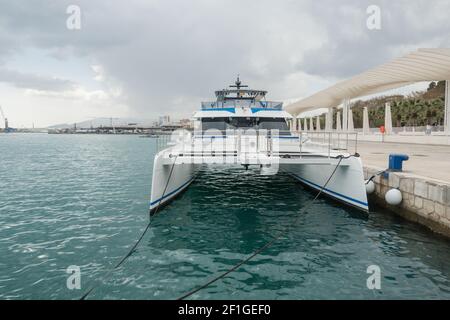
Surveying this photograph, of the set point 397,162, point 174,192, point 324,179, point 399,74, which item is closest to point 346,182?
point 324,179

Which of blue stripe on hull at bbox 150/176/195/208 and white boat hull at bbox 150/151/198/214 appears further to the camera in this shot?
blue stripe on hull at bbox 150/176/195/208

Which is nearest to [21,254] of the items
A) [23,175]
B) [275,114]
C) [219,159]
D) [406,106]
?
[219,159]

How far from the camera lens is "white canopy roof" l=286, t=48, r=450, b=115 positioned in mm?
20862

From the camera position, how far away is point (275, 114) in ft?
41.1

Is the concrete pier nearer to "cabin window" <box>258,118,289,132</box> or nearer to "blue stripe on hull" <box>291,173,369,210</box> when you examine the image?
"blue stripe on hull" <box>291,173,369,210</box>

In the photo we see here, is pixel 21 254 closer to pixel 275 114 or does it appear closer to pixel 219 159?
pixel 219 159

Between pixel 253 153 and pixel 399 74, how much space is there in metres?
23.1

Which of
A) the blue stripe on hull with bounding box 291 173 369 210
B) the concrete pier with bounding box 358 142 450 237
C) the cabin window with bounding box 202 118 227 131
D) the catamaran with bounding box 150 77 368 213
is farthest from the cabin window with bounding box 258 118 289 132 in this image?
the concrete pier with bounding box 358 142 450 237

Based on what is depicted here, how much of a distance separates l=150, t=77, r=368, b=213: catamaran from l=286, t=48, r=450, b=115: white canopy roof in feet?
44.9

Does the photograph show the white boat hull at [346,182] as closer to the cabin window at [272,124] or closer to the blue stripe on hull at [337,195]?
the blue stripe on hull at [337,195]

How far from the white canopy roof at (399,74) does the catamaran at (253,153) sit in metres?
13.7

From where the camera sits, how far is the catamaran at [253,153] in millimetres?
8703
